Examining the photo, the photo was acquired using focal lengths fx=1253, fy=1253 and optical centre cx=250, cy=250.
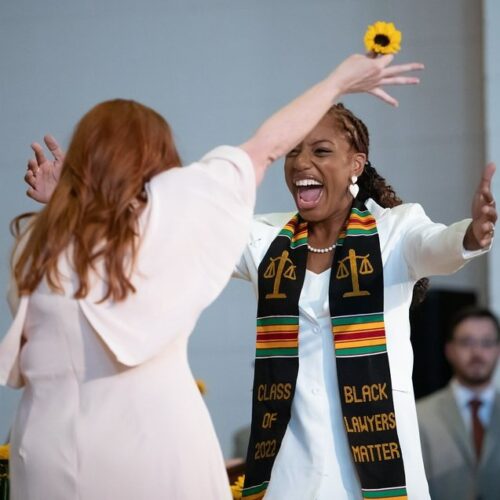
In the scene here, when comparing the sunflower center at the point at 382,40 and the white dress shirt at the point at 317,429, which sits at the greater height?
the sunflower center at the point at 382,40

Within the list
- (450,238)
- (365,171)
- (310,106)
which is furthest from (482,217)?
(365,171)

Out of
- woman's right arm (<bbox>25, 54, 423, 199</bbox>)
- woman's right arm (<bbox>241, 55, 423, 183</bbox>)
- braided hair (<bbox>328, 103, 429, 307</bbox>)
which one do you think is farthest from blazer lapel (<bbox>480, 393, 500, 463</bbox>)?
woman's right arm (<bbox>241, 55, 423, 183</bbox>)

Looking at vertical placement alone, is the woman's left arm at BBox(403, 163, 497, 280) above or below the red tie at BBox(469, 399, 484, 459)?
above

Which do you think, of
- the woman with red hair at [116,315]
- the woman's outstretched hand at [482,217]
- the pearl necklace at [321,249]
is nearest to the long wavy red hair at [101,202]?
the woman with red hair at [116,315]

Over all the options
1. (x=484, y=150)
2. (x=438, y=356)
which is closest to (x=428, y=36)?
(x=484, y=150)

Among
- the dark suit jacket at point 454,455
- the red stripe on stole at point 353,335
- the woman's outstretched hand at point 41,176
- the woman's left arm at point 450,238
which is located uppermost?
the woman's outstretched hand at point 41,176

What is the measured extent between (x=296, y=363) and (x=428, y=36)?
267 centimetres

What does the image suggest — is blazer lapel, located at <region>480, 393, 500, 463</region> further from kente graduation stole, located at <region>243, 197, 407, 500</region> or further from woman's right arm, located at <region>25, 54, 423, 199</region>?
woman's right arm, located at <region>25, 54, 423, 199</region>

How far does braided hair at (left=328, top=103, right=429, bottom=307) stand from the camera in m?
3.23

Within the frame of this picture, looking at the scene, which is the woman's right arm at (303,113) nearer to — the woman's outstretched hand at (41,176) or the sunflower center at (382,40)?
the sunflower center at (382,40)

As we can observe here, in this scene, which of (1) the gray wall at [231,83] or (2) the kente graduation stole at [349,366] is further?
(1) the gray wall at [231,83]

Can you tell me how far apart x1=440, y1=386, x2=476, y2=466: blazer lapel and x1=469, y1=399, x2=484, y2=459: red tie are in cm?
2

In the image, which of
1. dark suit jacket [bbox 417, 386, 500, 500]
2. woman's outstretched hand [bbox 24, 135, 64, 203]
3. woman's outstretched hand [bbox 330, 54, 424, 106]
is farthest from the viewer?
dark suit jacket [bbox 417, 386, 500, 500]

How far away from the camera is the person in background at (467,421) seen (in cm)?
408
